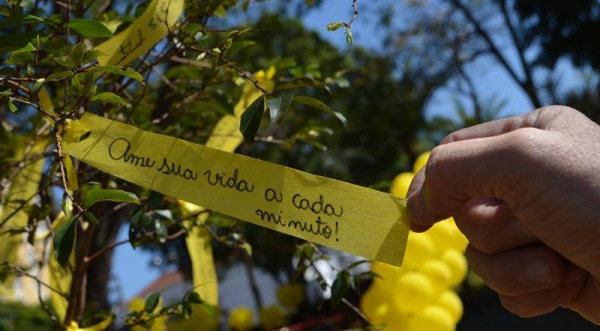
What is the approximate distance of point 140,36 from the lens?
96 centimetres

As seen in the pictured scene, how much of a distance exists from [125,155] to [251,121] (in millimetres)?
167

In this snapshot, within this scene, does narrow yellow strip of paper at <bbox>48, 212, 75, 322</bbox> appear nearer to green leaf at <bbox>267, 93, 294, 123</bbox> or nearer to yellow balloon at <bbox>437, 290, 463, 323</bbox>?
green leaf at <bbox>267, 93, 294, 123</bbox>

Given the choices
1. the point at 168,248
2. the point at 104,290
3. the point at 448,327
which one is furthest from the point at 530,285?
the point at 168,248

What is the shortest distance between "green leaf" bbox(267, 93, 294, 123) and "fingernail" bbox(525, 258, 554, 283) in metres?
0.30

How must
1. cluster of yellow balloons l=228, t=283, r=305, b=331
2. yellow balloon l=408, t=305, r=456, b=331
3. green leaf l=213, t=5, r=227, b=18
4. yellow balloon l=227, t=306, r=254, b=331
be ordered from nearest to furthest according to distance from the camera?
green leaf l=213, t=5, r=227, b=18 < yellow balloon l=408, t=305, r=456, b=331 < cluster of yellow balloons l=228, t=283, r=305, b=331 < yellow balloon l=227, t=306, r=254, b=331

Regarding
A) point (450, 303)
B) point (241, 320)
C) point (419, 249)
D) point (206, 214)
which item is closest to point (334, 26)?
point (206, 214)

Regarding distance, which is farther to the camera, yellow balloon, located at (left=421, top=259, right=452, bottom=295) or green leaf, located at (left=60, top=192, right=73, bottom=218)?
yellow balloon, located at (left=421, top=259, right=452, bottom=295)

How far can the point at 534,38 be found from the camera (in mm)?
9227

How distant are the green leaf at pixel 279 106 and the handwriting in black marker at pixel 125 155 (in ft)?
0.54

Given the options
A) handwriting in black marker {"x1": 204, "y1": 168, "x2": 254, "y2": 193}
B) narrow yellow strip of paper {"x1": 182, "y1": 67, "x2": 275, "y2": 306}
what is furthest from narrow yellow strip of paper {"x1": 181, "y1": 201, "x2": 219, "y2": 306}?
handwriting in black marker {"x1": 204, "y1": 168, "x2": 254, "y2": 193}

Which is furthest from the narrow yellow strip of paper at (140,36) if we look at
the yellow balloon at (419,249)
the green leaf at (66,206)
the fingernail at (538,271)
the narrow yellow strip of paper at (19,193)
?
the yellow balloon at (419,249)

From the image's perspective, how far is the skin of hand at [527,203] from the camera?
0.58 metres

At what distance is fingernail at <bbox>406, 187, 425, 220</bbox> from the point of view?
72 cm

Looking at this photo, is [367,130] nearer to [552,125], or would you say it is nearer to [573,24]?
[573,24]
